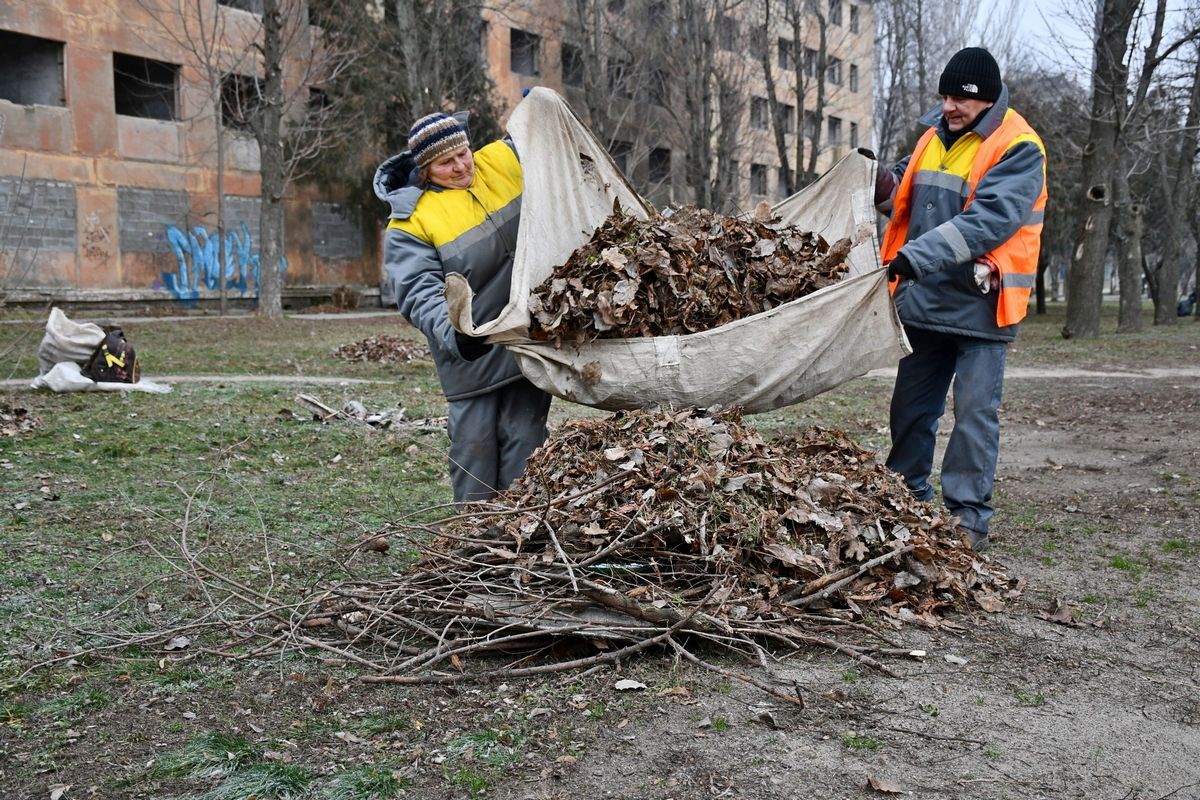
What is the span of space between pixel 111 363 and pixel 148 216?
16.9 meters

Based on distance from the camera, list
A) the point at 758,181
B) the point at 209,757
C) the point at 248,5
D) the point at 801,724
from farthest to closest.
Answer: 1. the point at 758,181
2. the point at 248,5
3. the point at 801,724
4. the point at 209,757

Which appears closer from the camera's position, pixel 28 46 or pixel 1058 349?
pixel 1058 349

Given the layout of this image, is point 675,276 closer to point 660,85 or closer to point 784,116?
point 660,85

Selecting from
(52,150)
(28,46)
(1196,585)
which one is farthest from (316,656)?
(28,46)

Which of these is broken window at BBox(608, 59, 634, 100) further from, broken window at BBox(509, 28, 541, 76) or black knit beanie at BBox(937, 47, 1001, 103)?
black knit beanie at BBox(937, 47, 1001, 103)

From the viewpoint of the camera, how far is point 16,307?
2059cm

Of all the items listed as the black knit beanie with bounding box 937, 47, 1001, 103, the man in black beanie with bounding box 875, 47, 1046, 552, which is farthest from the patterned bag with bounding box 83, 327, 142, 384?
the black knit beanie with bounding box 937, 47, 1001, 103

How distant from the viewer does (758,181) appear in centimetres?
3938

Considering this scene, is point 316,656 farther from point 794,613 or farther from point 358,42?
point 358,42

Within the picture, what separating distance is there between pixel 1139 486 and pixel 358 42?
23.5 metres

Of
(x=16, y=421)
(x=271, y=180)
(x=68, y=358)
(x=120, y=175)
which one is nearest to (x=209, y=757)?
(x=16, y=421)

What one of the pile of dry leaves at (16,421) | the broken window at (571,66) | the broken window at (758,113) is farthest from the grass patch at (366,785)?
the broken window at (571,66)

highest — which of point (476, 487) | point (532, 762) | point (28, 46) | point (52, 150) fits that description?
point (28, 46)

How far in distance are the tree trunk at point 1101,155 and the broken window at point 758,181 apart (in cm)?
2129
